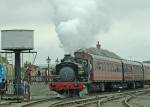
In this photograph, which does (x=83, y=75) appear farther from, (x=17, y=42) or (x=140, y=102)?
(x=17, y=42)

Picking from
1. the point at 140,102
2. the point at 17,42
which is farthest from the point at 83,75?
the point at 17,42

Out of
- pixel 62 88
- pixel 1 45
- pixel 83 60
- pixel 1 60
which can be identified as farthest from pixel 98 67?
pixel 1 60

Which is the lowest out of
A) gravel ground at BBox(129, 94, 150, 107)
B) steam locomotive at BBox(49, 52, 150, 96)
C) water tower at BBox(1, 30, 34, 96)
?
gravel ground at BBox(129, 94, 150, 107)

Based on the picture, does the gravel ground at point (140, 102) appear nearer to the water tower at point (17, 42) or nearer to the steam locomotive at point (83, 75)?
the steam locomotive at point (83, 75)

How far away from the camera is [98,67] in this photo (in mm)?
34344

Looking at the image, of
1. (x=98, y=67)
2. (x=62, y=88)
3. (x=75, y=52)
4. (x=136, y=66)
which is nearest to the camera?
(x=62, y=88)

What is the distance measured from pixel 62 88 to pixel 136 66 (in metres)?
21.7

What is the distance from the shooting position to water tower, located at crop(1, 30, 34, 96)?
3547 centimetres

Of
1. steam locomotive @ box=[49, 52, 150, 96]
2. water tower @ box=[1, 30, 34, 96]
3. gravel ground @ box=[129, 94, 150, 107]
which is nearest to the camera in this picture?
gravel ground @ box=[129, 94, 150, 107]

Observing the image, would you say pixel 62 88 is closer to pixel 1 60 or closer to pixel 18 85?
pixel 18 85

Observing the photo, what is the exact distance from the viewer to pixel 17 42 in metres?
35.6

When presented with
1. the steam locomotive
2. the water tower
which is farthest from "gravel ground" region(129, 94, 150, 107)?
the water tower

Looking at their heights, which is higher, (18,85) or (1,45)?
(1,45)

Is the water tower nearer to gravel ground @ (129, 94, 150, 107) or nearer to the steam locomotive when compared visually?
the steam locomotive
